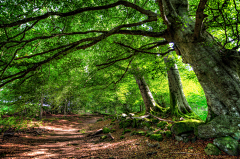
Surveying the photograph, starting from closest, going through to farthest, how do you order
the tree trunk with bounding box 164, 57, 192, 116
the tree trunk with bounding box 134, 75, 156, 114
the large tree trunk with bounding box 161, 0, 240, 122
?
1. the large tree trunk with bounding box 161, 0, 240, 122
2. the tree trunk with bounding box 164, 57, 192, 116
3. the tree trunk with bounding box 134, 75, 156, 114

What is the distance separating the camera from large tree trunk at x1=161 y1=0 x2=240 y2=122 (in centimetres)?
280

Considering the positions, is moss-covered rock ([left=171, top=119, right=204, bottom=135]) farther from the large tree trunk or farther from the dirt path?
the dirt path

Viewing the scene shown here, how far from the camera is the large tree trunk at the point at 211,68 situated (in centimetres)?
280

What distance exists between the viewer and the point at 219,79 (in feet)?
9.57

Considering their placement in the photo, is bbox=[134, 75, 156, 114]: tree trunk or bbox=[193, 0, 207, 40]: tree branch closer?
bbox=[193, 0, 207, 40]: tree branch

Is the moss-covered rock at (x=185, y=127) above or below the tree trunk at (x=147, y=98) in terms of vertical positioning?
below

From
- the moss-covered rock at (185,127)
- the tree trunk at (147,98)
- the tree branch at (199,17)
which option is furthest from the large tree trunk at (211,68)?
the tree trunk at (147,98)

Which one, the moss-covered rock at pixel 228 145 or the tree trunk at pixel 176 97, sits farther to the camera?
the tree trunk at pixel 176 97

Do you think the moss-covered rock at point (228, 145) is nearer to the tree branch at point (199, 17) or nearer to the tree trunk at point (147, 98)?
the tree branch at point (199, 17)

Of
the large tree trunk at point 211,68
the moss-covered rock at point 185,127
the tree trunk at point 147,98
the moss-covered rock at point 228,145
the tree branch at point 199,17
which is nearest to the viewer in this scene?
the tree branch at point 199,17

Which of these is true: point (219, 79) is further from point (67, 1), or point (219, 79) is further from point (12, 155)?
point (12, 155)

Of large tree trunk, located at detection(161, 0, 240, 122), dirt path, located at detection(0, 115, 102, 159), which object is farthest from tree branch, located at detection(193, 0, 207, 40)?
dirt path, located at detection(0, 115, 102, 159)

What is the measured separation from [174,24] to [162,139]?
14.0 ft

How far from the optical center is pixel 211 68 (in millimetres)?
3061
